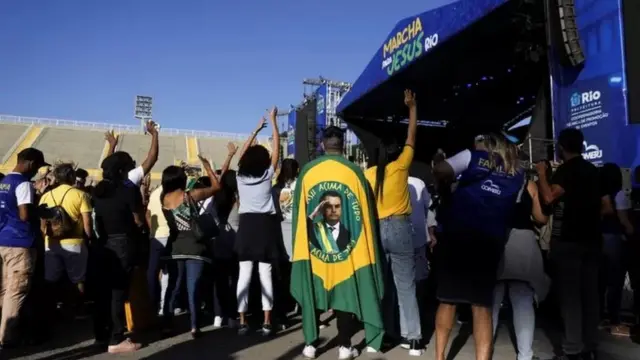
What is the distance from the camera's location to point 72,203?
472cm

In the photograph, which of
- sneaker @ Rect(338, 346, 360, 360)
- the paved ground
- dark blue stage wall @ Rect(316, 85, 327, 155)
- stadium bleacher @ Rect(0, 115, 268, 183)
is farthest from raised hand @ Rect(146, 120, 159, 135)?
stadium bleacher @ Rect(0, 115, 268, 183)

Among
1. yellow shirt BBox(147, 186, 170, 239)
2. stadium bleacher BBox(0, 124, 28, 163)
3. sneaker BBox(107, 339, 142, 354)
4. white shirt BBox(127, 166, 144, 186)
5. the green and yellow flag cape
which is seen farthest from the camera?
stadium bleacher BBox(0, 124, 28, 163)

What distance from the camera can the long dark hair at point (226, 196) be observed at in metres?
5.34

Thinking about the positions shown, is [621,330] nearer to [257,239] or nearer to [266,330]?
[266,330]

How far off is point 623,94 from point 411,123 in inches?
119

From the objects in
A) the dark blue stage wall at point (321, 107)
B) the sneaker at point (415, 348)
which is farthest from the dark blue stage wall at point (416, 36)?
the dark blue stage wall at point (321, 107)

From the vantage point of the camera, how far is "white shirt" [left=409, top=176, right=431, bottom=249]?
15.1 feet

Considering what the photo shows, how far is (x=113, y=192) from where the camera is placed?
4.29 m

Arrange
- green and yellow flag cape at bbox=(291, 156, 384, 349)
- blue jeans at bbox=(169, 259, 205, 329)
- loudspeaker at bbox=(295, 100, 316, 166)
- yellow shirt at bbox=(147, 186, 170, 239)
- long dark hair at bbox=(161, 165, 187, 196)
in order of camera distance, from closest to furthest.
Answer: green and yellow flag cape at bbox=(291, 156, 384, 349), blue jeans at bbox=(169, 259, 205, 329), long dark hair at bbox=(161, 165, 187, 196), yellow shirt at bbox=(147, 186, 170, 239), loudspeaker at bbox=(295, 100, 316, 166)

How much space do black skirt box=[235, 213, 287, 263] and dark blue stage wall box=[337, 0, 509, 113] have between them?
4896 mm

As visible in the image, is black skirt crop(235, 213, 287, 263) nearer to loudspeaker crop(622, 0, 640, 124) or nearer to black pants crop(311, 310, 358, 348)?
black pants crop(311, 310, 358, 348)

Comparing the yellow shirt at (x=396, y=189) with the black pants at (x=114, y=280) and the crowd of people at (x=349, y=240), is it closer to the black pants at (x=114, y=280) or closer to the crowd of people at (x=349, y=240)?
the crowd of people at (x=349, y=240)

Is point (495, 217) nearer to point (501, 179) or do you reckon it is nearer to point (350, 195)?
point (501, 179)

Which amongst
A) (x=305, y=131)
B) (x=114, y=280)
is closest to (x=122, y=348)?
(x=114, y=280)
